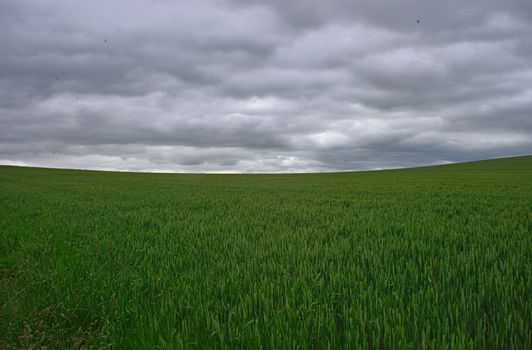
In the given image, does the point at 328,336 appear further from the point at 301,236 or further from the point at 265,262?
the point at 301,236

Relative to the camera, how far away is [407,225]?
6.43 m

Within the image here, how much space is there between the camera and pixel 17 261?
183 inches

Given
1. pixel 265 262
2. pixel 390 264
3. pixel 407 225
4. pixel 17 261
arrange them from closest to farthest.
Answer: pixel 390 264
pixel 265 262
pixel 17 261
pixel 407 225

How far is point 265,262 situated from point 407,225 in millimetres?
3956

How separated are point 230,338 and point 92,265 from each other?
9.62ft

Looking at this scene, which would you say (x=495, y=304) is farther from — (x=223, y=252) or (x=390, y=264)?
(x=223, y=252)

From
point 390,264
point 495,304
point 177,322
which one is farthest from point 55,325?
point 495,304

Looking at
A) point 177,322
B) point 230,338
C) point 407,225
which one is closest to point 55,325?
point 177,322

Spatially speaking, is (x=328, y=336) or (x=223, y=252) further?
(x=223, y=252)

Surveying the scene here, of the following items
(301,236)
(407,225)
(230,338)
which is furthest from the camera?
(407,225)

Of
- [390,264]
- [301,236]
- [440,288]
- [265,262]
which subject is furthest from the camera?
[301,236]

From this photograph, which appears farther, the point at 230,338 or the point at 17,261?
the point at 17,261

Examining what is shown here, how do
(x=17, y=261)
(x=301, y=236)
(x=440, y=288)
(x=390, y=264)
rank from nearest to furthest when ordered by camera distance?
1. (x=440, y=288)
2. (x=390, y=264)
3. (x=17, y=261)
4. (x=301, y=236)

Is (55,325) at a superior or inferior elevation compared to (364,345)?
inferior
